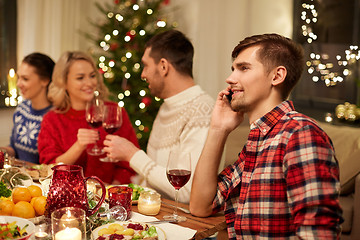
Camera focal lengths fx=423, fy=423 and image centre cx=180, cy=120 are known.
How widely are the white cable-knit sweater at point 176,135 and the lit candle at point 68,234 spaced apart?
2.87 feet

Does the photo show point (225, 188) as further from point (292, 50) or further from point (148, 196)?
point (292, 50)

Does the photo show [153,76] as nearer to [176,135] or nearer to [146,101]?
[176,135]

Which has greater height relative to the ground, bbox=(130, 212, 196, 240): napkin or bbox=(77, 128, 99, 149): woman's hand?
bbox=(77, 128, 99, 149): woman's hand

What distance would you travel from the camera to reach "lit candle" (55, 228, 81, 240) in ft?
3.63

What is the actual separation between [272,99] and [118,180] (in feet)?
4.57

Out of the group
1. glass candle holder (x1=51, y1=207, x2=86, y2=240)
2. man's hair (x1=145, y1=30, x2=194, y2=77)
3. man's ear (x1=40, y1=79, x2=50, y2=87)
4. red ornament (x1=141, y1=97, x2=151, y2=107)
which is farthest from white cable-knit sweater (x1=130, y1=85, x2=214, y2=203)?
red ornament (x1=141, y1=97, x2=151, y2=107)

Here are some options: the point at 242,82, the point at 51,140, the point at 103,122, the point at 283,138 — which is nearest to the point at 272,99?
the point at 242,82

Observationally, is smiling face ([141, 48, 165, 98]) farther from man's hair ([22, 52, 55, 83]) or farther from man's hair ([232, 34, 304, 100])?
man's hair ([22, 52, 55, 83])

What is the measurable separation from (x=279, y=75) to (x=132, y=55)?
9.96 ft

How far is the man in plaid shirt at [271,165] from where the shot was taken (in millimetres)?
1200

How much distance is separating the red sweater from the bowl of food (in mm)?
1337

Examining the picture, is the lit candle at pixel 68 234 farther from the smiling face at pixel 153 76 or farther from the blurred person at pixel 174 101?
the smiling face at pixel 153 76

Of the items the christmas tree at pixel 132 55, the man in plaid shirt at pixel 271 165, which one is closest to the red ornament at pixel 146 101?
the christmas tree at pixel 132 55

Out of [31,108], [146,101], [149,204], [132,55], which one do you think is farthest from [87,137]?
[132,55]
